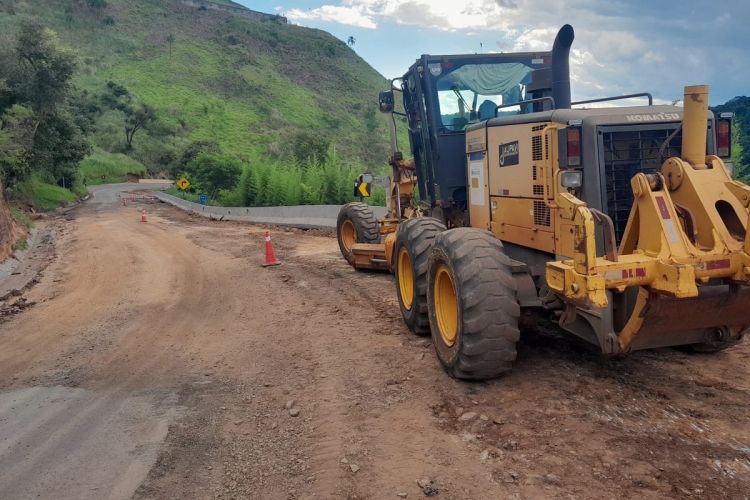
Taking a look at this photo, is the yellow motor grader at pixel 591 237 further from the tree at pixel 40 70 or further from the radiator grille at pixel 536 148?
the tree at pixel 40 70

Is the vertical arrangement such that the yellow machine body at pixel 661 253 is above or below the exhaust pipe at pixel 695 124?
below

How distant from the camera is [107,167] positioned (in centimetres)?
6303

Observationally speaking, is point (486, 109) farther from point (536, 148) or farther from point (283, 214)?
point (283, 214)

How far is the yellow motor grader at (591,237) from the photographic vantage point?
12.6 feet

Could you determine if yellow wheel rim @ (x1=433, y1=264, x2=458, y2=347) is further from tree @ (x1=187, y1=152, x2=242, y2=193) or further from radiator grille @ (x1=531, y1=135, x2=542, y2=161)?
tree @ (x1=187, y1=152, x2=242, y2=193)

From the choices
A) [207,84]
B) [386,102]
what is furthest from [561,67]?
[207,84]

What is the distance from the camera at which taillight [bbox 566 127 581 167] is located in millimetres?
4434

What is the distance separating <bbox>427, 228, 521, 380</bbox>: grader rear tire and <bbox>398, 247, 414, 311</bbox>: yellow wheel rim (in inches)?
66.6

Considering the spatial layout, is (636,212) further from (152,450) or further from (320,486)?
(152,450)

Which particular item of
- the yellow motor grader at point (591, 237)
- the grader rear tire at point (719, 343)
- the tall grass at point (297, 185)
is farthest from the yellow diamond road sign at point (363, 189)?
the grader rear tire at point (719, 343)

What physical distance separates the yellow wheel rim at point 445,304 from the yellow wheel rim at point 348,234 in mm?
5837

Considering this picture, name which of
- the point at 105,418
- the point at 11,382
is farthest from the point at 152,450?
the point at 11,382

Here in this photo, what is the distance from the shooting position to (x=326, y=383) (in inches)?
202

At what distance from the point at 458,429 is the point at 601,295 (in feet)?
4.41
